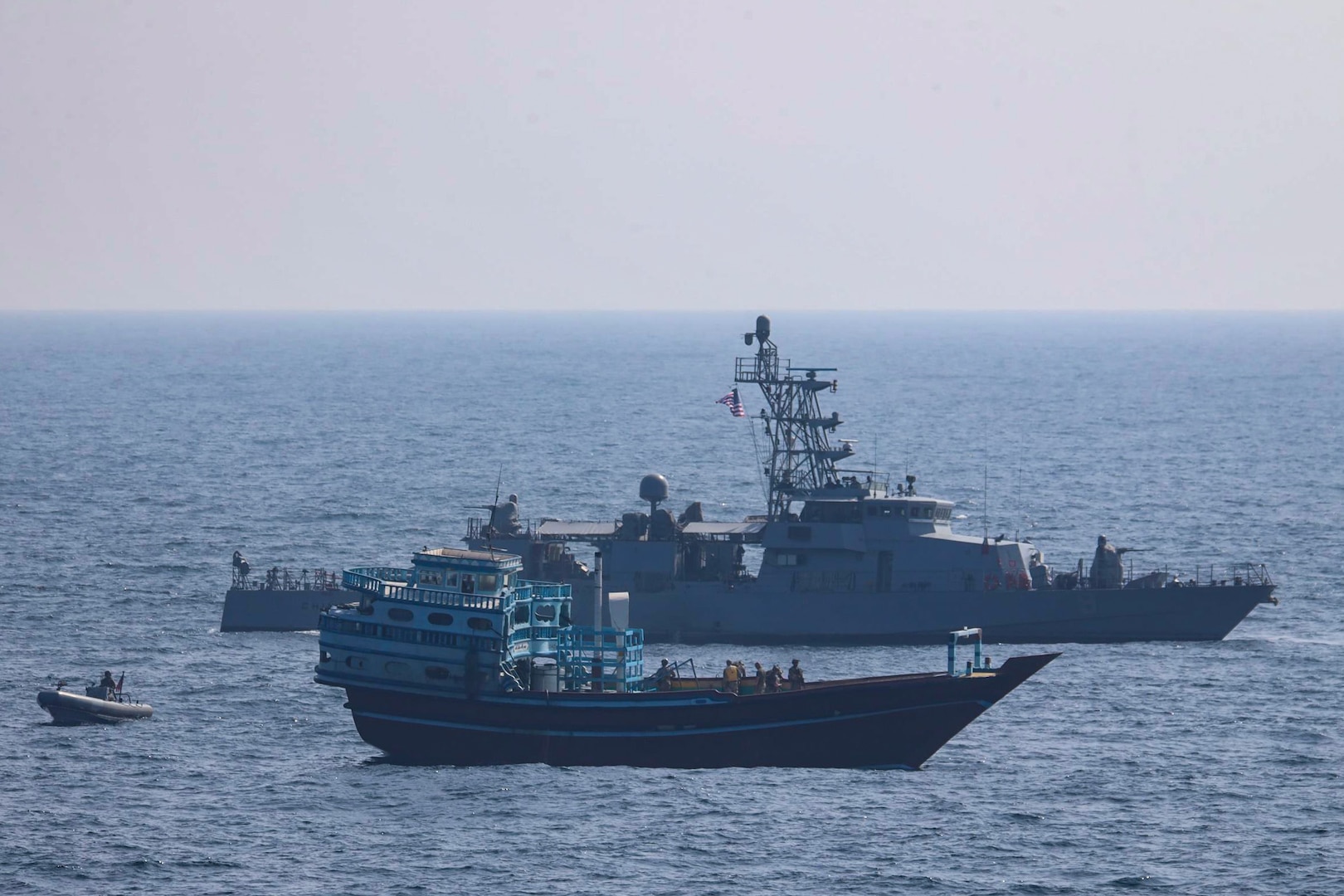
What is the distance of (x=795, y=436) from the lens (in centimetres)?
7925

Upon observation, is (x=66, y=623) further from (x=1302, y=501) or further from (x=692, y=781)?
(x=1302, y=501)

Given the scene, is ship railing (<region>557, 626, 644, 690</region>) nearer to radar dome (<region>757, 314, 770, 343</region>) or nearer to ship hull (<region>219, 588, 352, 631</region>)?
ship hull (<region>219, 588, 352, 631</region>)

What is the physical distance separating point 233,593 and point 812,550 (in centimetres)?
2261

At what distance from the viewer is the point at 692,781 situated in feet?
186

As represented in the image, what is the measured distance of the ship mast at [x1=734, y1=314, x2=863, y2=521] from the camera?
256 ft

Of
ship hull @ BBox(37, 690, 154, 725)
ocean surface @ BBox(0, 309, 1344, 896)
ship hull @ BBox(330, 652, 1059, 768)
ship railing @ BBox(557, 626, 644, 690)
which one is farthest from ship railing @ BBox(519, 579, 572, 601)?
ship hull @ BBox(37, 690, 154, 725)

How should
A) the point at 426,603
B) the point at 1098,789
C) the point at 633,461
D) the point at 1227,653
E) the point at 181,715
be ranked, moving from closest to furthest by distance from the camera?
1. the point at 1098,789
2. the point at 426,603
3. the point at 181,715
4. the point at 1227,653
5. the point at 633,461

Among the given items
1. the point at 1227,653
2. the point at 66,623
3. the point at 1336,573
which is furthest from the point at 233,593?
the point at 1336,573

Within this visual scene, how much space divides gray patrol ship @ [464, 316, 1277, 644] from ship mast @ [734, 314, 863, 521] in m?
1.00

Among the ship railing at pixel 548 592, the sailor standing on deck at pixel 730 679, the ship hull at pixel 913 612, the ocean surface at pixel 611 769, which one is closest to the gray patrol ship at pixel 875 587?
the ship hull at pixel 913 612

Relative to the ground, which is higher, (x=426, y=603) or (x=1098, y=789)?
(x=426, y=603)

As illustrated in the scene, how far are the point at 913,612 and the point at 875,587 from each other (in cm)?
177

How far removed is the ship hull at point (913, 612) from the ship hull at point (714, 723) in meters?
17.1

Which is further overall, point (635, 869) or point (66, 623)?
point (66, 623)
